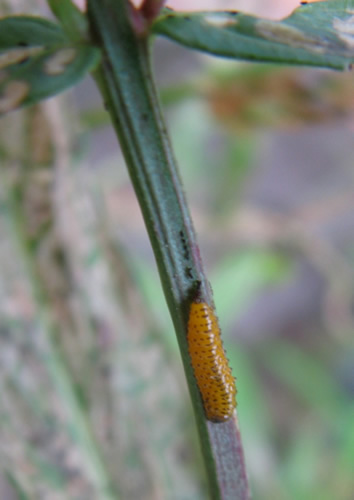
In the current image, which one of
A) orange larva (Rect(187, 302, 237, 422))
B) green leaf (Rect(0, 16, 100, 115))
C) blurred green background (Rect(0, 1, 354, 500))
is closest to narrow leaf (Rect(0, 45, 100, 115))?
green leaf (Rect(0, 16, 100, 115))

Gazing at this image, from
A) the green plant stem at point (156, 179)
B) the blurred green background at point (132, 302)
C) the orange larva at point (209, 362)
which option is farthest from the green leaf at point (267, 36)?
the blurred green background at point (132, 302)

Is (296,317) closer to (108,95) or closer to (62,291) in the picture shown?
(62,291)

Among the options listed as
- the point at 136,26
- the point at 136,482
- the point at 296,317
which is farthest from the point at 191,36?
the point at 296,317

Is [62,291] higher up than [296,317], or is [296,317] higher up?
[62,291]

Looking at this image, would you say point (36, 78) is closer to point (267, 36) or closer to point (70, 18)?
point (70, 18)

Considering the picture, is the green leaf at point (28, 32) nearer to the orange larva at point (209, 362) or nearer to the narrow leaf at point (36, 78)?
the narrow leaf at point (36, 78)

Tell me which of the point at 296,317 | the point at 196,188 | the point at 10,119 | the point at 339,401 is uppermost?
the point at 10,119

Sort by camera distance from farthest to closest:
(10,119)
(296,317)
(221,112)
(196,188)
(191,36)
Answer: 1. (296,317)
2. (196,188)
3. (221,112)
4. (10,119)
5. (191,36)
